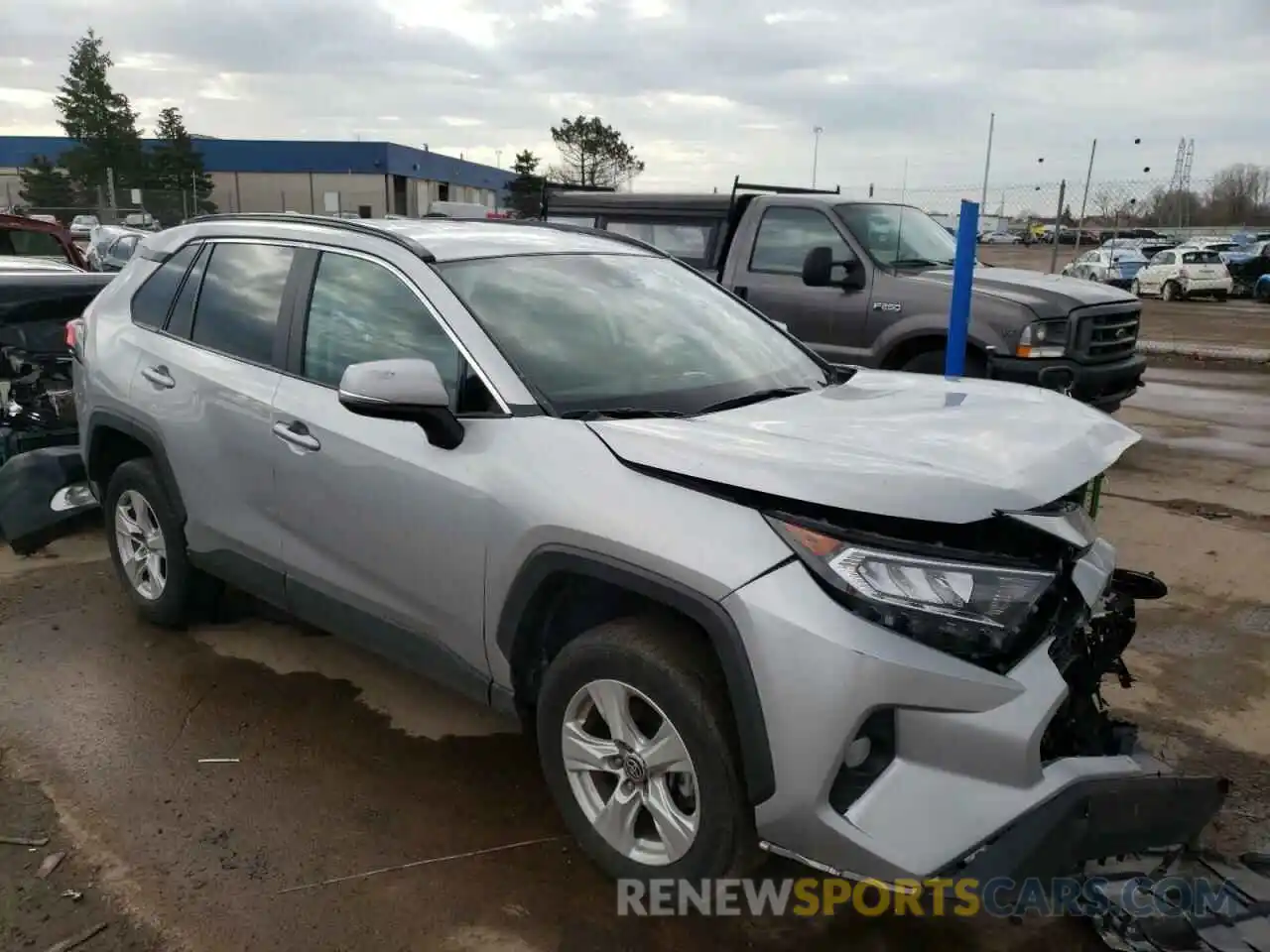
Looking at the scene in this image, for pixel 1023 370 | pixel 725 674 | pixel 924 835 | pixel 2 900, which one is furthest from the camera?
A: pixel 1023 370

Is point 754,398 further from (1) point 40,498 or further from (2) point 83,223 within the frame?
(2) point 83,223

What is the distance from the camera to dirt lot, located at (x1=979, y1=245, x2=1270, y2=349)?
59.2 ft

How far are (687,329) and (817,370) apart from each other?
0.56m

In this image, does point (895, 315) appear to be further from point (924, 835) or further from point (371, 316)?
point (924, 835)

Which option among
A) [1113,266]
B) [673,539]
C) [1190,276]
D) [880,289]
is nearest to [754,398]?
[673,539]

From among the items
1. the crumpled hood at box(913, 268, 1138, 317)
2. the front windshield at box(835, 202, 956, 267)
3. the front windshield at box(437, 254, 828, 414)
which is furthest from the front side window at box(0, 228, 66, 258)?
the crumpled hood at box(913, 268, 1138, 317)

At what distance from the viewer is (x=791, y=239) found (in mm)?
8172

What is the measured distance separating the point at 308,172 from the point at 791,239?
5845cm

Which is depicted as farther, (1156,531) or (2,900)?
(1156,531)

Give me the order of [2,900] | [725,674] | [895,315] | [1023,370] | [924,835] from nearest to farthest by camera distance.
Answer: [924,835]
[725,674]
[2,900]
[1023,370]
[895,315]

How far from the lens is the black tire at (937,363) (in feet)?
23.9

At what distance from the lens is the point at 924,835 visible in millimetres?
2262

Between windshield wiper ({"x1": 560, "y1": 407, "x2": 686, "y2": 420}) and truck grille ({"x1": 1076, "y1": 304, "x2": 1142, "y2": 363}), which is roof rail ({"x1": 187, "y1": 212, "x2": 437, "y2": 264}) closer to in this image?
windshield wiper ({"x1": 560, "y1": 407, "x2": 686, "y2": 420})

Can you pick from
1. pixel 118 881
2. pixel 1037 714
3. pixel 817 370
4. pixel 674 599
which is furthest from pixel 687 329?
pixel 118 881
